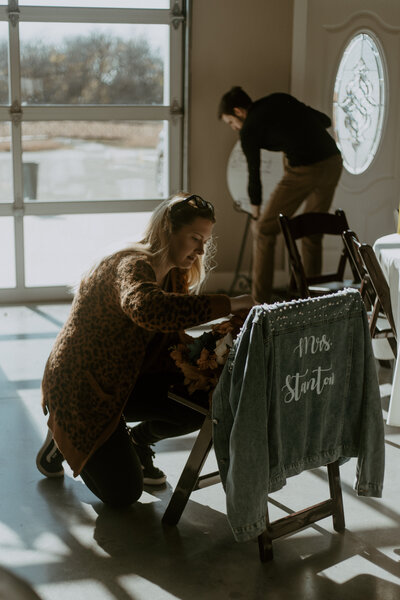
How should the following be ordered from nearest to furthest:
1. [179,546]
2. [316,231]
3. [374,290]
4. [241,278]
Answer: [179,546], [374,290], [316,231], [241,278]

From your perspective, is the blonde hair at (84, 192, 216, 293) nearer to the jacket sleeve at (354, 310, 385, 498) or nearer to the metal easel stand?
the jacket sleeve at (354, 310, 385, 498)

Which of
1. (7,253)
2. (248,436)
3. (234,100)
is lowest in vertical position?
(7,253)

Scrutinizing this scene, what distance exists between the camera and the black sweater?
17.6 feet

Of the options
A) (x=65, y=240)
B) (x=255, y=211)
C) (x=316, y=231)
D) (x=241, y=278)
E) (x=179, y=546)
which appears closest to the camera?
(x=179, y=546)

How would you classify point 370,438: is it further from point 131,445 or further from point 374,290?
point 374,290

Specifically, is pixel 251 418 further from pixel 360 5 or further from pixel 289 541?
pixel 360 5

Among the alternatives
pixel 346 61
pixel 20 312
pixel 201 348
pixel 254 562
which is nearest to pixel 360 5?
pixel 346 61

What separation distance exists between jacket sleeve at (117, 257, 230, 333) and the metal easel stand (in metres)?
3.45

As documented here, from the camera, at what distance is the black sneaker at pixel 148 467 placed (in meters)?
2.99

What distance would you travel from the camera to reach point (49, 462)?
303 cm

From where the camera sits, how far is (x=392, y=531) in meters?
2.69

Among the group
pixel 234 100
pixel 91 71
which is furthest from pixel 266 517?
pixel 91 71

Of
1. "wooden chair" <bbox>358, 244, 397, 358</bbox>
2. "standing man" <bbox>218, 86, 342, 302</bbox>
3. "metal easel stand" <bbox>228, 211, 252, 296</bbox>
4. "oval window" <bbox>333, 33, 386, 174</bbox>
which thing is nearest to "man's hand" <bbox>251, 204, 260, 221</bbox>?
"standing man" <bbox>218, 86, 342, 302</bbox>

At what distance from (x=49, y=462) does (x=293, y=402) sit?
44.3 inches
